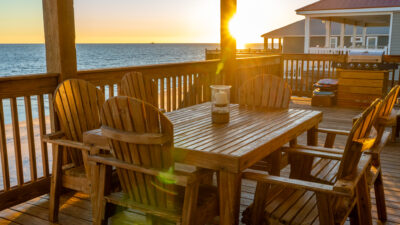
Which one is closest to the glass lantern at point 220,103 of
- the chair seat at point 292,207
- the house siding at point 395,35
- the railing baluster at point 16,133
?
the chair seat at point 292,207

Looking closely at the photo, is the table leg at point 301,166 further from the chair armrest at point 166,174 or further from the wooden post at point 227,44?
the wooden post at point 227,44

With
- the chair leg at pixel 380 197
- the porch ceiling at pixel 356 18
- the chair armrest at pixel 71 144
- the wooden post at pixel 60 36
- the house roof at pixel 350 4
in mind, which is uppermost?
the house roof at pixel 350 4

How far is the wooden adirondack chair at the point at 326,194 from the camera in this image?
1.78 meters

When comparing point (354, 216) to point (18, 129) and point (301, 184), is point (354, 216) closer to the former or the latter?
point (301, 184)

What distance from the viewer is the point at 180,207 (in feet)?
6.32

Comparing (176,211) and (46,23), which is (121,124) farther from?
(46,23)

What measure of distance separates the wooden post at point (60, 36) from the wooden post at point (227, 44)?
8.05 feet

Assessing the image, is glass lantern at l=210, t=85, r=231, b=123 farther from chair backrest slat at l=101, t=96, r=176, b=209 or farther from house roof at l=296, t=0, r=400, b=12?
house roof at l=296, t=0, r=400, b=12

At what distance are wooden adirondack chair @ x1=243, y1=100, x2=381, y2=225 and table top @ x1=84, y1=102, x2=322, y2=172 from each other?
0.14 m

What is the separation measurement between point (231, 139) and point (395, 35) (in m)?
12.6

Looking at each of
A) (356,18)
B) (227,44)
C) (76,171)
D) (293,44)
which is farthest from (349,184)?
(293,44)

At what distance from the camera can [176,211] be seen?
187 centimetres

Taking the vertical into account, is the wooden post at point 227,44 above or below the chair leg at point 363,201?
above

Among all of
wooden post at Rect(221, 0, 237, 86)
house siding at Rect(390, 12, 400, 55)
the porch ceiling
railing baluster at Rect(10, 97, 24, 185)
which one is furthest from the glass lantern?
the porch ceiling
